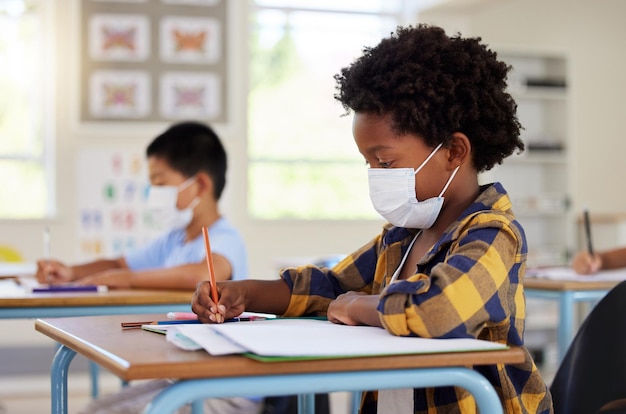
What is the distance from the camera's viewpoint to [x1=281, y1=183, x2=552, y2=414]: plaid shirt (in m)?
1.11

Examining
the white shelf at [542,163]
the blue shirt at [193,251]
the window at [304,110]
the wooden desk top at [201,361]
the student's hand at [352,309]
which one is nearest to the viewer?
the wooden desk top at [201,361]

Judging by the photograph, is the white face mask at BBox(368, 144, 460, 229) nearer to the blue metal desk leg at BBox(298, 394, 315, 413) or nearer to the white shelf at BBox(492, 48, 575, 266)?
the blue metal desk leg at BBox(298, 394, 315, 413)

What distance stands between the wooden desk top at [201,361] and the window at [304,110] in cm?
448

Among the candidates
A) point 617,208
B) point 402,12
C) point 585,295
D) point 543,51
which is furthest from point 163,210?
point 617,208

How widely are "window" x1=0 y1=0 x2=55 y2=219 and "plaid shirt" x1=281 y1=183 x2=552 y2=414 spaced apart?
410cm

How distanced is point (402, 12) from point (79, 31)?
2.16 m

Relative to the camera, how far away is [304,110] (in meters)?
5.82

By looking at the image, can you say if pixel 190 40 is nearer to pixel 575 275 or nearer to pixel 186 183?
pixel 186 183

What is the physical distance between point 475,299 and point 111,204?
170 inches

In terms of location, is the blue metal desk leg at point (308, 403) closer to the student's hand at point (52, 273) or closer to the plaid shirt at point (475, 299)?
the plaid shirt at point (475, 299)

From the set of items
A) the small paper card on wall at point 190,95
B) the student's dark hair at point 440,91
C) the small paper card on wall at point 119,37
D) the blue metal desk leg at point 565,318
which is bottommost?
the blue metal desk leg at point 565,318

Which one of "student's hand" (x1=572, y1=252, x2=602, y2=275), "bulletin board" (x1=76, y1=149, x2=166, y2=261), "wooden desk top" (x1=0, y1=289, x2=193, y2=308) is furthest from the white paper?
"bulletin board" (x1=76, y1=149, x2=166, y2=261)

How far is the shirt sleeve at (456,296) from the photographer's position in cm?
111

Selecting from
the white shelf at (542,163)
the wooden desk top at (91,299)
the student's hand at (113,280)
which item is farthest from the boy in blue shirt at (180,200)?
the white shelf at (542,163)
